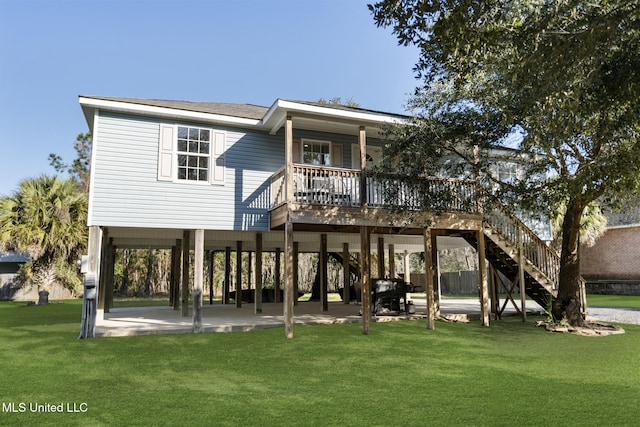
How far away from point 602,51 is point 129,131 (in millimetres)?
9535

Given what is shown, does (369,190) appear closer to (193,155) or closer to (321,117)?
(321,117)

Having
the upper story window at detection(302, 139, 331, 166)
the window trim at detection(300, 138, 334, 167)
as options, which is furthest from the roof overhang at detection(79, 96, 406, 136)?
the upper story window at detection(302, 139, 331, 166)

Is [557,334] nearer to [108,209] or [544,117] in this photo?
[544,117]

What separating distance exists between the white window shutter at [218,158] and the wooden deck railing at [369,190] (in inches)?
52.1

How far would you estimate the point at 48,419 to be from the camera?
14.1ft

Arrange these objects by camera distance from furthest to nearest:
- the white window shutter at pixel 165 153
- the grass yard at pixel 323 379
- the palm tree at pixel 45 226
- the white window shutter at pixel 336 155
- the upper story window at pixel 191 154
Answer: the palm tree at pixel 45 226
the white window shutter at pixel 336 155
the upper story window at pixel 191 154
the white window shutter at pixel 165 153
the grass yard at pixel 323 379

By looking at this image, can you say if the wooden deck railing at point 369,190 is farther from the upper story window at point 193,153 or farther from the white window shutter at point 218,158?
the upper story window at point 193,153

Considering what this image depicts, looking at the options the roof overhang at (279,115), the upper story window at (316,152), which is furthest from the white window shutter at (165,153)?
the upper story window at (316,152)

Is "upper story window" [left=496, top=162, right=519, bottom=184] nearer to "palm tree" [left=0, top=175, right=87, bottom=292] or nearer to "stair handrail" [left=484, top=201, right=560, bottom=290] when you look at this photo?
"stair handrail" [left=484, top=201, right=560, bottom=290]

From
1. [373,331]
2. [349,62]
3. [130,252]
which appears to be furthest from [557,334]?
[130,252]

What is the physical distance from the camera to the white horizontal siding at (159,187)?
1021cm

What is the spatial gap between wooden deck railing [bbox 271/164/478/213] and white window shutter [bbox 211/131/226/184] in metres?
1.32

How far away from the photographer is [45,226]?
18188 mm

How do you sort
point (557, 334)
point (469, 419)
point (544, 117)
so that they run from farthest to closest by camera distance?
point (557, 334), point (544, 117), point (469, 419)
